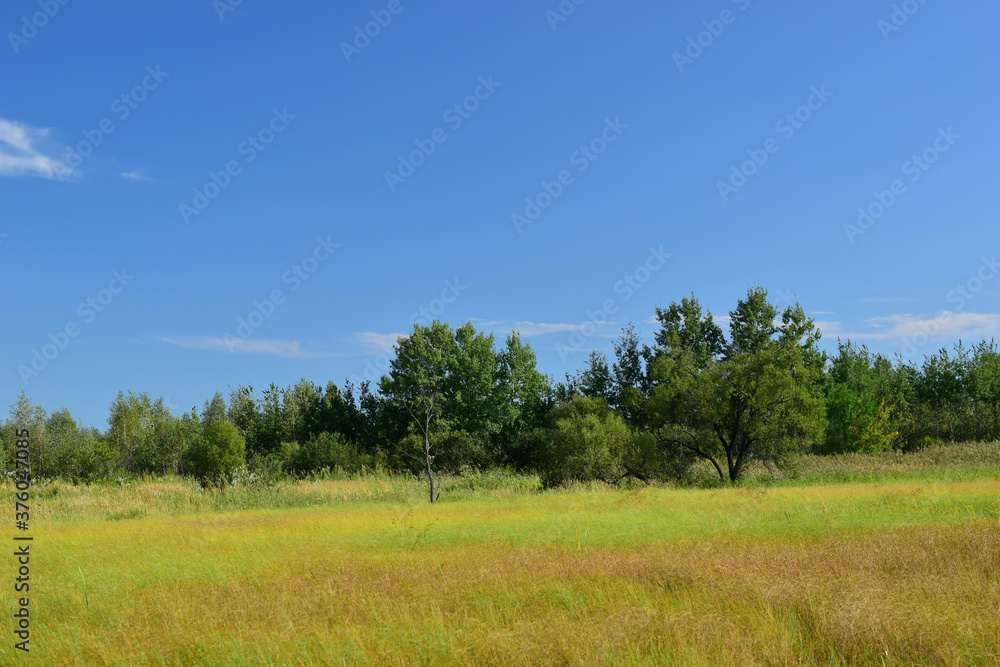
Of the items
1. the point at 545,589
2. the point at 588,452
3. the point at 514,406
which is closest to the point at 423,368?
the point at 514,406

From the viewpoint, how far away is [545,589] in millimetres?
8297

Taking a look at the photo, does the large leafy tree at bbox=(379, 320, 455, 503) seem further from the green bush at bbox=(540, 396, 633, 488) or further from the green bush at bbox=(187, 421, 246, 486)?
the green bush at bbox=(540, 396, 633, 488)

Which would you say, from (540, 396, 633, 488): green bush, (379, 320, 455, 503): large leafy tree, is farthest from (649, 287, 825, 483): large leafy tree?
(379, 320, 455, 503): large leafy tree

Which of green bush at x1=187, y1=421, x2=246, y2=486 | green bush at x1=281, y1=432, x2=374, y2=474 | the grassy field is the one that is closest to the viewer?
the grassy field

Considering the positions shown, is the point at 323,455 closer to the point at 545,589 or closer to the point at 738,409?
the point at 738,409

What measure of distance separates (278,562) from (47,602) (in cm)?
314

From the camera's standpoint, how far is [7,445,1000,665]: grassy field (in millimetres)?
6203

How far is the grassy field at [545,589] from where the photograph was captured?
6203mm

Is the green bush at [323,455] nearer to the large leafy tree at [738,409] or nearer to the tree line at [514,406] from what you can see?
the tree line at [514,406]

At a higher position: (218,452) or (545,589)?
(218,452)

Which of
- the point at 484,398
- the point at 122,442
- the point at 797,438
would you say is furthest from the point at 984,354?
the point at 122,442

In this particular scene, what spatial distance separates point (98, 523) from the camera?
19.6 metres

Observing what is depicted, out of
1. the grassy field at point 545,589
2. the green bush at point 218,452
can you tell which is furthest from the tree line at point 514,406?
the grassy field at point 545,589

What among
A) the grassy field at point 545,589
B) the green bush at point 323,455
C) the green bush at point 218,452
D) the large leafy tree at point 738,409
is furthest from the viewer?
the green bush at point 323,455
